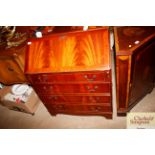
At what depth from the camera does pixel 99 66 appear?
5.38 ft

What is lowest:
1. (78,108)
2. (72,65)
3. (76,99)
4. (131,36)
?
(78,108)

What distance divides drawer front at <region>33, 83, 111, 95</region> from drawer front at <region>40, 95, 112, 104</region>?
4.8 inches

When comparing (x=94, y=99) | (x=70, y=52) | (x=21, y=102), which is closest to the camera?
(x=70, y=52)

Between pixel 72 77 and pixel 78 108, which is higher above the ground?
pixel 72 77

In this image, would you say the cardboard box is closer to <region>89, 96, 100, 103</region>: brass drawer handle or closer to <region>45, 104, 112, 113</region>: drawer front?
<region>45, 104, 112, 113</region>: drawer front

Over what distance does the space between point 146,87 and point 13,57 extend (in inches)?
70.1

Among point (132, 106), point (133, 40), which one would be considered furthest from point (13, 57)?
point (132, 106)

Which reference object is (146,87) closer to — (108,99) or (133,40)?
(108,99)

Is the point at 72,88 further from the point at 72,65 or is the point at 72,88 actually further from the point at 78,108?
the point at 78,108

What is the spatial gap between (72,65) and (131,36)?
2.13 feet

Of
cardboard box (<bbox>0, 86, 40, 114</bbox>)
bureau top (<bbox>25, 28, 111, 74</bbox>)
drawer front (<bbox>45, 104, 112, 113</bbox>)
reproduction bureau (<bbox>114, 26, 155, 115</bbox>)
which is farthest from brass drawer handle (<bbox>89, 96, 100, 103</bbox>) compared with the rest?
cardboard box (<bbox>0, 86, 40, 114</bbox>)

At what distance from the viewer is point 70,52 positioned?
177 centimetres

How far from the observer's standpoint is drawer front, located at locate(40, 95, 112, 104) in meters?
2.05

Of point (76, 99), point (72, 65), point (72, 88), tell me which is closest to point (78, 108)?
point (76, 99)
